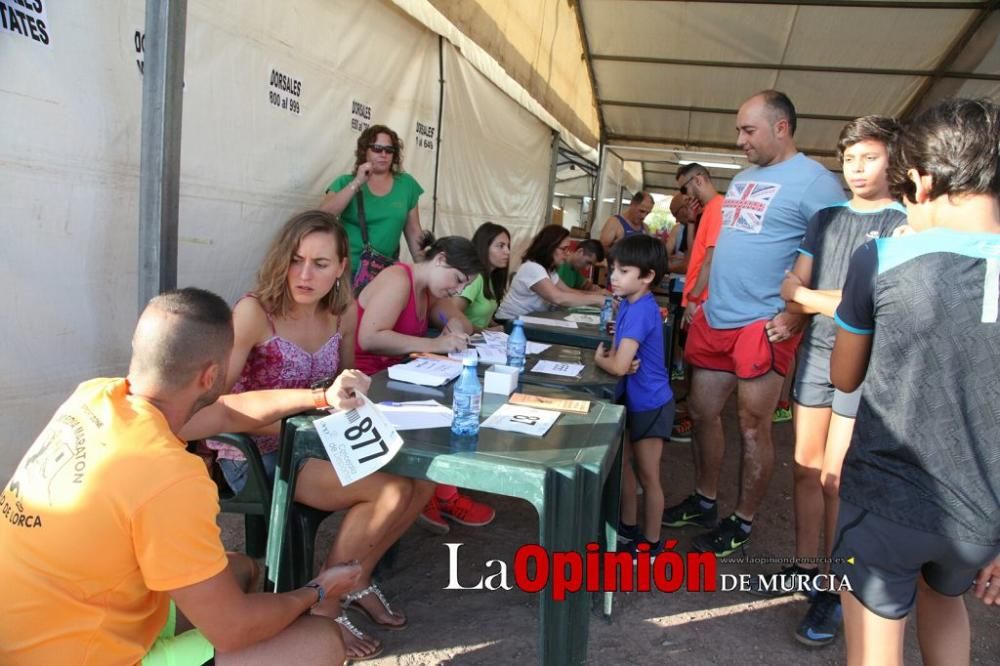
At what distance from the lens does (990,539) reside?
47.4 inches

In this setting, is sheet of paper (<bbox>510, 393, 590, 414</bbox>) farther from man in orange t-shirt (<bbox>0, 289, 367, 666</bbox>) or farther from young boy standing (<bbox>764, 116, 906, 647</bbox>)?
man in orange t-shirt (<bbox>0, 289, 367, 666</bbox>)

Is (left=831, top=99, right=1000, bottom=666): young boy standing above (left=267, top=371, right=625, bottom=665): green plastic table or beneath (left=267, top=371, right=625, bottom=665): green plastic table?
above

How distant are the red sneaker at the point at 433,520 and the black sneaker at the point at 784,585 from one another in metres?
1.23

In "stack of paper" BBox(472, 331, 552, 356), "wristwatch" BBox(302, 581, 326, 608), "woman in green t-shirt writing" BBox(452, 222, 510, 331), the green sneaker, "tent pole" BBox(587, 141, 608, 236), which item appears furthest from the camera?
"tent pole" BBox(587, 141, 608, 236)

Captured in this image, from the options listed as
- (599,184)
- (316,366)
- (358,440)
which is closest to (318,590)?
(358,440)

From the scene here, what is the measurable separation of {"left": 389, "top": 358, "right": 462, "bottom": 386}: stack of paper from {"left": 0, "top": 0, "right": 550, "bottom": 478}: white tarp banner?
1071 mm

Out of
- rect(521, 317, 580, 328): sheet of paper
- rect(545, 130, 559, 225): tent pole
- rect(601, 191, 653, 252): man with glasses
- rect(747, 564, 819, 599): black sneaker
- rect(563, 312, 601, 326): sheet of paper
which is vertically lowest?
rect(747, 564, 819, 599): black sneaker

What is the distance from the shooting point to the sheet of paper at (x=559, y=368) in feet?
8.18

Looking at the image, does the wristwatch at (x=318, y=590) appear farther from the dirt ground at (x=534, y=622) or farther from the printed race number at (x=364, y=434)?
the dirt ground at (x=534, y=622)

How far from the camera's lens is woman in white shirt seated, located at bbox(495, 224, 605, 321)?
14.0 ft

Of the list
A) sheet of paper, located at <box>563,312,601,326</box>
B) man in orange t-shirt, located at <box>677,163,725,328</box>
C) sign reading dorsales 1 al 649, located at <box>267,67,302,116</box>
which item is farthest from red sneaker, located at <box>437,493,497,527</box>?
sign reading dorsales 1 al 649, located at <box>267,67,302,116</box>

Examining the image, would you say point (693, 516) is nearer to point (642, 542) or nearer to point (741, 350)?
point (642, 542)

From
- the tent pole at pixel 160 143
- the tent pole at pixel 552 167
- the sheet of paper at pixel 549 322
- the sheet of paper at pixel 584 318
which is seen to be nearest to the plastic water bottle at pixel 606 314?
the sheet of paper at pixel 584 318

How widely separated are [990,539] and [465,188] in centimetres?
483
